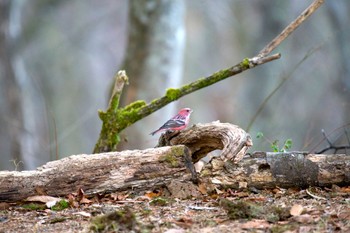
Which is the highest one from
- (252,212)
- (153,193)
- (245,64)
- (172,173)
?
(245,64)

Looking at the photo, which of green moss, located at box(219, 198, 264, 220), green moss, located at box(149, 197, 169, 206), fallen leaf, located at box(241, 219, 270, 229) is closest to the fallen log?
green moss, located at box(149, 197, 169, 206)

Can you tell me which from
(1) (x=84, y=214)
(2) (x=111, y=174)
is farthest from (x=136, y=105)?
(1) (x=84, y=214)

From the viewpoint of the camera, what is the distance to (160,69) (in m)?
12.2

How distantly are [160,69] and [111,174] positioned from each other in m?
7.25

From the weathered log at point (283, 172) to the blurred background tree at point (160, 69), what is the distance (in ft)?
12.9

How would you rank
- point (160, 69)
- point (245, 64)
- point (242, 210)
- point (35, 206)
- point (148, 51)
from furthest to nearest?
point (160, 69), point (148, 51), point (245, 64), point (35, 206), point (242, 210)

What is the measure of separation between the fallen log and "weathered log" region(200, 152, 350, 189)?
0.39 feet

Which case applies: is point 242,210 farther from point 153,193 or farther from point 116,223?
point 153,193

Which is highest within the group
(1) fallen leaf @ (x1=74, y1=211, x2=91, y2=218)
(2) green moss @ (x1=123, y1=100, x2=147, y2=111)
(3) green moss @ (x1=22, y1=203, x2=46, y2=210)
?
(2) green moss @ (x1=123, y1=100, x2=147, y2=111)

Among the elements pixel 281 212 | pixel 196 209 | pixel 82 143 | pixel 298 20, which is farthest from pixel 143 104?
pixel 82 143

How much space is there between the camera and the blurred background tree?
1288 cm

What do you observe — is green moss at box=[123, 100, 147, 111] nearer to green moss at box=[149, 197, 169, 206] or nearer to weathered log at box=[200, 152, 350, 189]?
weathered log at box=[200, 152, 350, 189]

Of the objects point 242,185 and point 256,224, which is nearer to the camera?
point 256,224

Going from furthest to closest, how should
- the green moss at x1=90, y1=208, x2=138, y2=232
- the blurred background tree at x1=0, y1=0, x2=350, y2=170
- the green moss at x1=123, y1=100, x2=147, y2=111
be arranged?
the blurred background tree at x1=0, y1=0, x2=350, y2=170 < the green moss at x1=123, y1=100, x2=147, y2=111 < the green moss at x1=90, y1=208, x2=138, y2=232
